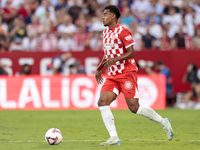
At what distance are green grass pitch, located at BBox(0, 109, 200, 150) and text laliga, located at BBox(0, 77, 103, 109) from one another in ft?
2.04

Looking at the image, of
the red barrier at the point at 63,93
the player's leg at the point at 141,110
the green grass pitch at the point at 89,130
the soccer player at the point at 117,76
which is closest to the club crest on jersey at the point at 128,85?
the soccer player at the point at 117,76

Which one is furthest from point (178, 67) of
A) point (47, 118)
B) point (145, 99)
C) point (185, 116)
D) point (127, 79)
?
point (127, 79)

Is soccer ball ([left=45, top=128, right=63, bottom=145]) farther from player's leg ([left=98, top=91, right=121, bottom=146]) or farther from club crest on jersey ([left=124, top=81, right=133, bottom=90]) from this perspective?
club crest on jersey ([left=124, top=81, right=133, bottom=90])

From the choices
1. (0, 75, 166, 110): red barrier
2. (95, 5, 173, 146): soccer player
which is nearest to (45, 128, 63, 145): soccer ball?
(95, 5, 173, 146): soccer player

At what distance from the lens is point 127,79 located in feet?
22.1

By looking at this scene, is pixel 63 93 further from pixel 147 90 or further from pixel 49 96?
pixel 147 90

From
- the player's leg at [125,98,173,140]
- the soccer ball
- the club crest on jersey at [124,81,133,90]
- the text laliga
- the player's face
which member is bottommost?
the text laliga

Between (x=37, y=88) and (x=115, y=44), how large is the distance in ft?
25.3

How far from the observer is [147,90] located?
13977 millimetres

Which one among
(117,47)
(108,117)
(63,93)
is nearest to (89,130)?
(108,117)

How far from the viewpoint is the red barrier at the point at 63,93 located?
13914mm

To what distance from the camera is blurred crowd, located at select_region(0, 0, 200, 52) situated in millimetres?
15867

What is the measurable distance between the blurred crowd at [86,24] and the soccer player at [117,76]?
8852 mm

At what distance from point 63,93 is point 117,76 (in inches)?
293
